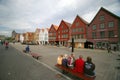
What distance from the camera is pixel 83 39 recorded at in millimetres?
43938

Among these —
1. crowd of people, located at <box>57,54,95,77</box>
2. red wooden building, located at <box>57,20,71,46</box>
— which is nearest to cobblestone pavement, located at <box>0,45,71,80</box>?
crowd of people, located at <box>57,54,95,77</box>

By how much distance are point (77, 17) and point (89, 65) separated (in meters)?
44.4

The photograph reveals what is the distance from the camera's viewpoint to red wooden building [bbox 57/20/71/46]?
54.3 m

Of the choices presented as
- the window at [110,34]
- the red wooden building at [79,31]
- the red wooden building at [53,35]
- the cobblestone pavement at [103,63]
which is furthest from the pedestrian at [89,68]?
the red wooden building at [53,35]

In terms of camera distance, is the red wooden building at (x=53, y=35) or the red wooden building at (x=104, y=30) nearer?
the red wooden building at (x=104, y=30)

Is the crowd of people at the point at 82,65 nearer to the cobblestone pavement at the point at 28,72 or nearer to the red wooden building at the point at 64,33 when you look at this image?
the cobblestone pavement at the point at 28,72

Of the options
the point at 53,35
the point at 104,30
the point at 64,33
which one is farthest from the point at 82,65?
the point at 53,35

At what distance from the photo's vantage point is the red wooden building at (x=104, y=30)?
1320 inches

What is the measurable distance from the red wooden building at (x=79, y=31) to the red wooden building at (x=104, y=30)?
270 cm

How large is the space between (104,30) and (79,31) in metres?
12.2

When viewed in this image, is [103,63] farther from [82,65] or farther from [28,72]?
[28,72]

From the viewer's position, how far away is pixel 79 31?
46750 mm

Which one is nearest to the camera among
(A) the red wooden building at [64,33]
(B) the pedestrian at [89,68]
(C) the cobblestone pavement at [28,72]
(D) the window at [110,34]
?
(B) the pedestrian at [89,68]

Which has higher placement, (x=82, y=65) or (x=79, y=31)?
(x=79, y=31)
